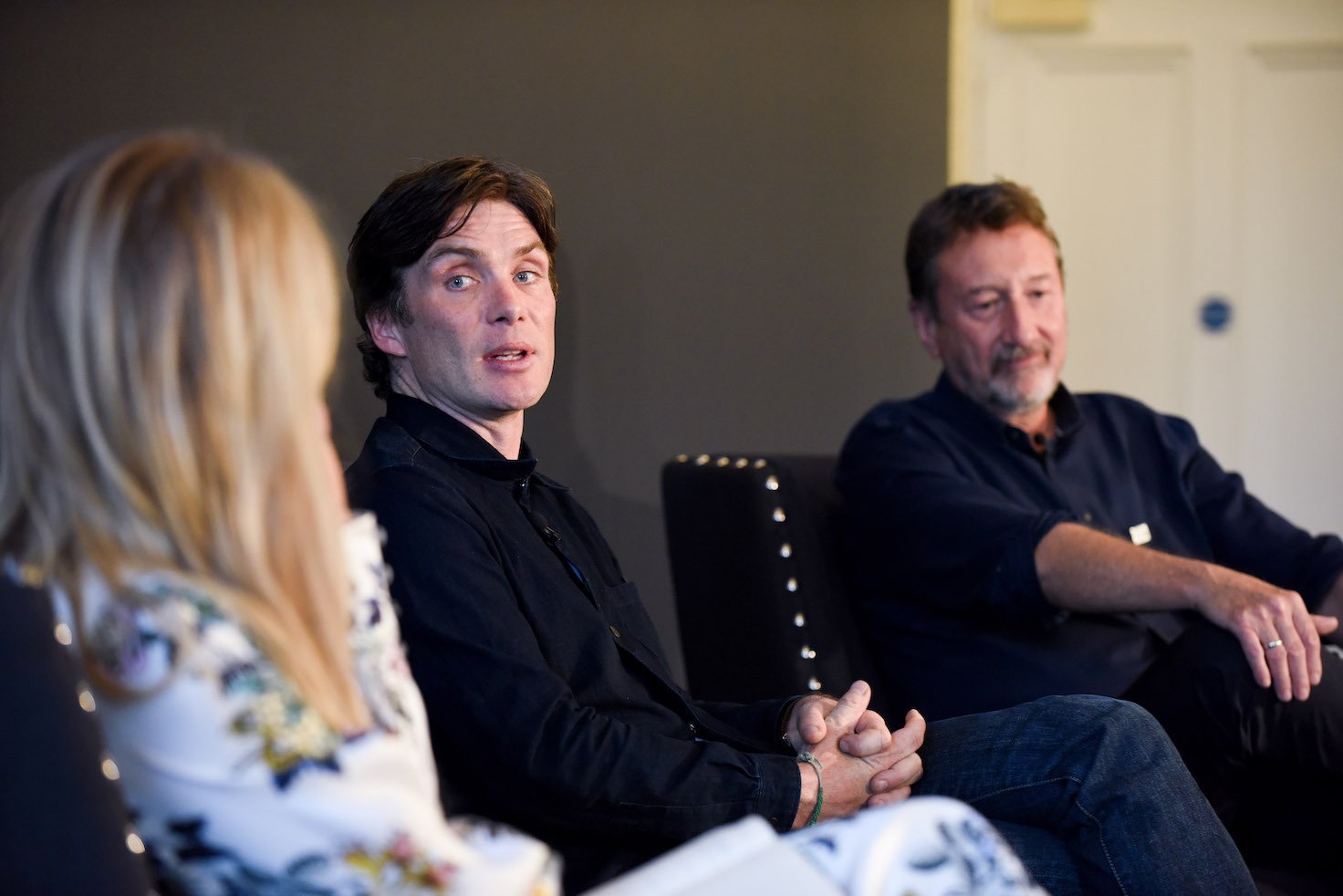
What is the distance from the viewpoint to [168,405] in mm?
781

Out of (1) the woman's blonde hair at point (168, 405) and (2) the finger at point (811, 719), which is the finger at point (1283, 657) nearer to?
(2) the finger at point (811, 719)

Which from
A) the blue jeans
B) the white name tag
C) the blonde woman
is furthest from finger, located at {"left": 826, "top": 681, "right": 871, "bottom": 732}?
the white name tag

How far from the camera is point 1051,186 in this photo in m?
3.46

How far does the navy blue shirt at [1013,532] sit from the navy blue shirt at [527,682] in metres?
0.62

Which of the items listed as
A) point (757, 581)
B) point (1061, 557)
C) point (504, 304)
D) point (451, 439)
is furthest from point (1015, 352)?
point (451, 439)

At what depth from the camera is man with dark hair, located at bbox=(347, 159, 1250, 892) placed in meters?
1.28

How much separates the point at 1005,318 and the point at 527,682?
1371 mm

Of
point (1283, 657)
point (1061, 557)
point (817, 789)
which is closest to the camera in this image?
point (817, 789)

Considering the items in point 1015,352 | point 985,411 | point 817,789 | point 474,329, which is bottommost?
point 817,789

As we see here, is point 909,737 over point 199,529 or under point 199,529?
under

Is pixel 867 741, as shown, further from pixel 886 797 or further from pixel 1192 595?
pixel 1192 595

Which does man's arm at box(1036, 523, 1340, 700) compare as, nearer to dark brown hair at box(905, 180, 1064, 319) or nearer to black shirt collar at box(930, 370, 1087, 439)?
black shirt collar at box(930, 370, 1087, 439)

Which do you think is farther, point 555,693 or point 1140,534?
point 1140,534

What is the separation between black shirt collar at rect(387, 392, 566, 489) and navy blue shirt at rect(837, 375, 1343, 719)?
0.81 m
